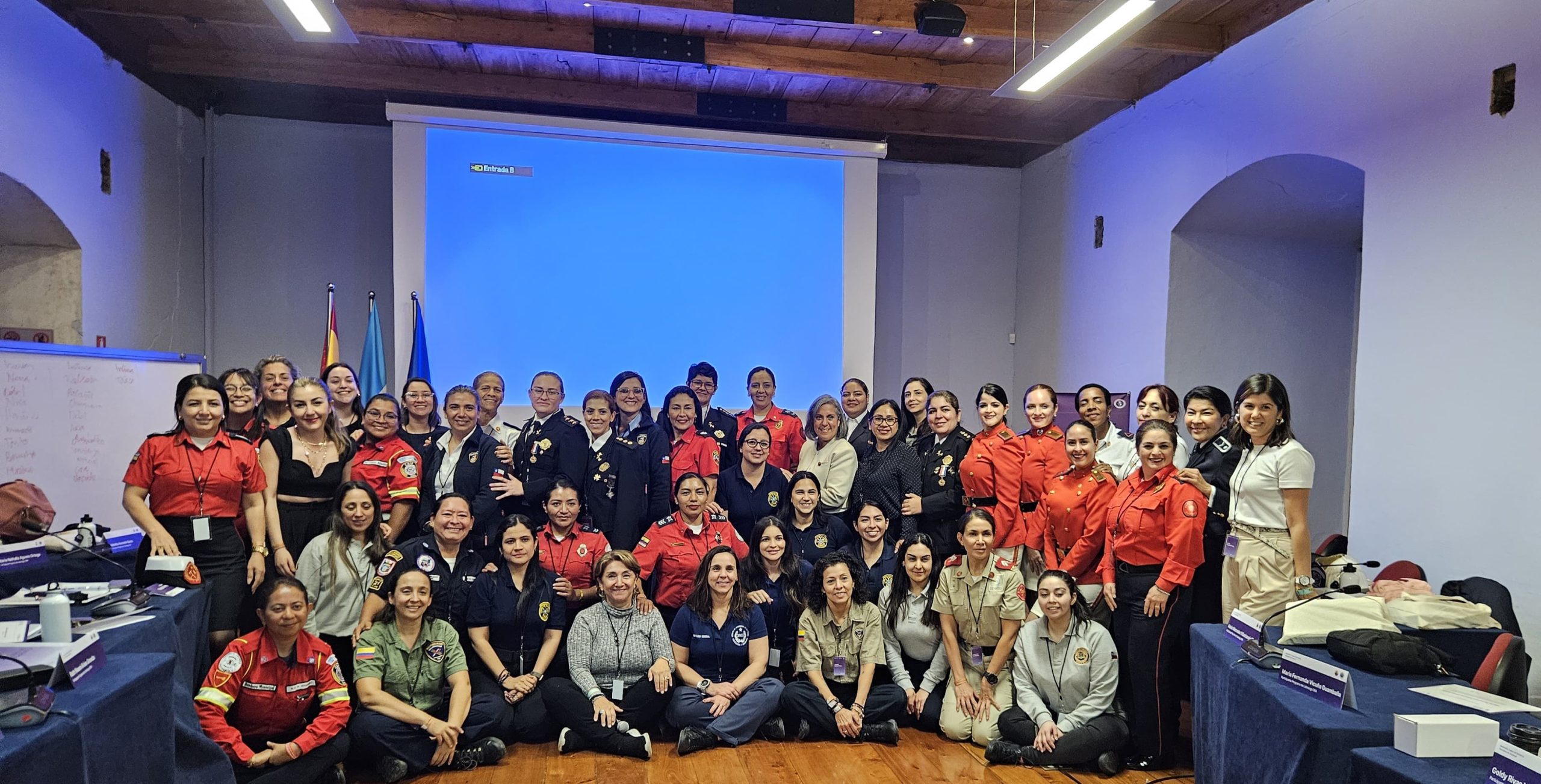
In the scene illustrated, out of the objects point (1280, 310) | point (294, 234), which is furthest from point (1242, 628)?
point (294, 234)

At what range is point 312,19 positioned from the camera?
3.56 metres

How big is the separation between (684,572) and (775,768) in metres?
1.02

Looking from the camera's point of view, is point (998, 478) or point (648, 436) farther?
point (648, 436)

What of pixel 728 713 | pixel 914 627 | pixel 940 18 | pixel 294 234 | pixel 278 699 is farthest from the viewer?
pixel 294 234

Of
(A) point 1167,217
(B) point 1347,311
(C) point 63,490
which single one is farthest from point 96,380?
(B) point 1347,311

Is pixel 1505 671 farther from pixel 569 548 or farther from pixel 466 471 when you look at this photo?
pixel 466 471

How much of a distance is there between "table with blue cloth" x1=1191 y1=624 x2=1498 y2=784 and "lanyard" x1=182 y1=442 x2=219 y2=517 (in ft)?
11.8

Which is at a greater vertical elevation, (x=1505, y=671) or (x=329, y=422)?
(x=329, y=422)

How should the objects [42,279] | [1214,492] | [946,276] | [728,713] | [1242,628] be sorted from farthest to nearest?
1. [946,276]
2. [42,279]
3. [728,713]
4. [1214,492]
5. [1242,628]

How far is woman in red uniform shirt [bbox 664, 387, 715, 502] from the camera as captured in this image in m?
4.66

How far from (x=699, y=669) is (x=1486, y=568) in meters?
3.24

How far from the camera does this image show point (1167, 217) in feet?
18.1

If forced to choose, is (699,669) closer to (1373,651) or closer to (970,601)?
(970,601)

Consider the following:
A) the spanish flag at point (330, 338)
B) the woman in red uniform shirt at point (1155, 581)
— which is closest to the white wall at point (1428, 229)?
the woman in red uniform shirt at point (1155, 581)
